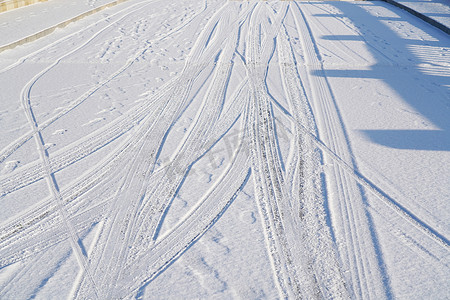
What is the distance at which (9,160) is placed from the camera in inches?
201

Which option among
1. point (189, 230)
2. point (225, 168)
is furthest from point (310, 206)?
point (189, 230)

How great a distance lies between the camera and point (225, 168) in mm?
4988

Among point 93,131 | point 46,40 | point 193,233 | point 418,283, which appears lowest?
point 418,283

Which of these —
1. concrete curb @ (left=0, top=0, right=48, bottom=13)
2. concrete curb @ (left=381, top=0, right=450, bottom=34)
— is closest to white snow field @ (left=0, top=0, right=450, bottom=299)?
concrete curb @ (left=381, top=0, right=450, bottom=34)

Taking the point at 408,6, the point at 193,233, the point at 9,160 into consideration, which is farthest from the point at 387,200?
the point at 408,6

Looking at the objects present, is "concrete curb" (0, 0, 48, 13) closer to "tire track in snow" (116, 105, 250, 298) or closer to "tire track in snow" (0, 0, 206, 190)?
"tire track in snow" (0, 0, 206, 190)

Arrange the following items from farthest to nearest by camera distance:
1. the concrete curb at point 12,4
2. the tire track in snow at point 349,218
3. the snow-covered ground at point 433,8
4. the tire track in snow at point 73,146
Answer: the concrete curb at point 12,4 → the snow-covered ground at point 433,8 → the tire track in snow at point 73,146 → the tire track in snow at point 349,218

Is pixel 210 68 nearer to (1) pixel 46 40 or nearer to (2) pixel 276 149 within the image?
(2) pixel 276 149

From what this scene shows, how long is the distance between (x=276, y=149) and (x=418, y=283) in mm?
2317

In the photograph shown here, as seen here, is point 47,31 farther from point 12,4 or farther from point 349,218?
point 349,218

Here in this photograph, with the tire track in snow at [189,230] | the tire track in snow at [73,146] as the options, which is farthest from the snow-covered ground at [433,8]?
the tire track in snow at [189,230]

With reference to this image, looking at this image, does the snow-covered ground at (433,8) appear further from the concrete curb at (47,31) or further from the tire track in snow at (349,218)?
the concrete curb at (47,31)

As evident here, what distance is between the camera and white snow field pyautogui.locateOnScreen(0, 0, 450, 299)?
359 centimetres

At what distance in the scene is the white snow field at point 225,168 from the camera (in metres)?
3.59
